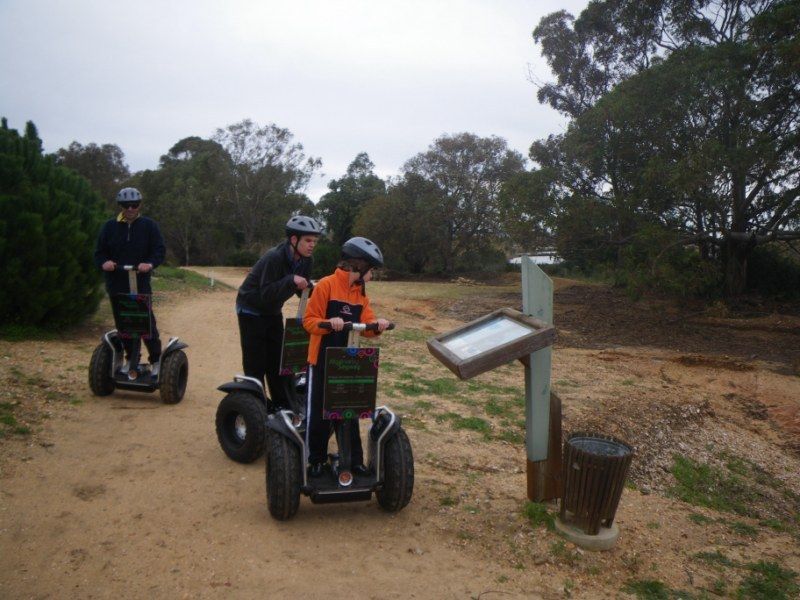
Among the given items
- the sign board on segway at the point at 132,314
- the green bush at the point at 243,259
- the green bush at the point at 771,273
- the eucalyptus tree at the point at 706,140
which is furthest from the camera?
the green bush at the point at 243,259

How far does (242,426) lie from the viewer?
498 centimetres

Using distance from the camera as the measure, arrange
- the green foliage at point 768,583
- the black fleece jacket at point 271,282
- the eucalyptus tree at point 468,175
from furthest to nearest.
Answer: the eucalyptus tree at point 468,175
the black fleece jacket at point 271,282
the green foliage at point 768,583

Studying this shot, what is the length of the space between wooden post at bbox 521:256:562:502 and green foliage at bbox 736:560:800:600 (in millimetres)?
1174

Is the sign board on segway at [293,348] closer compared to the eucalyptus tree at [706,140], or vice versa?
the sign board on segway at [293,348]

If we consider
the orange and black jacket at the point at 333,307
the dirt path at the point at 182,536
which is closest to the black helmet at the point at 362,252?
the orange and black jacket at the point at 333,307

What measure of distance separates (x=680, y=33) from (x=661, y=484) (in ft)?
60.3

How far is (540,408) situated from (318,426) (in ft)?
4.80

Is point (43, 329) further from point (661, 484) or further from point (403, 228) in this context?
point (403, 228)

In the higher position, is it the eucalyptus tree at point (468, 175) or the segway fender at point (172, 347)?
the eucalyptus tree at point (468, 175)

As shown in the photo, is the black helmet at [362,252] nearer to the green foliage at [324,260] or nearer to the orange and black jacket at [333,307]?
the orange and black jacket at [333,307]

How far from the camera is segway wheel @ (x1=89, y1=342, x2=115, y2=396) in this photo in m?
6.07

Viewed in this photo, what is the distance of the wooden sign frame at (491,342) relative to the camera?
3.63m

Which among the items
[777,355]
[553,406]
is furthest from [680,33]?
[553,406]

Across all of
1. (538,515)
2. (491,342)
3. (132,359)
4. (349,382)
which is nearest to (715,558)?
(538,515)
